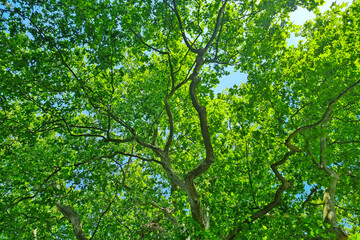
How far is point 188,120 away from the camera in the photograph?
550 inches

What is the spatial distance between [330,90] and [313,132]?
191cm

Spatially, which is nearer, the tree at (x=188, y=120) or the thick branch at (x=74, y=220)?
the tree at (x=188, y=120)

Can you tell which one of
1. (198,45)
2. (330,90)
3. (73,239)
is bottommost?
(73,239)

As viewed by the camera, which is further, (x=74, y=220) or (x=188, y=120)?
(x=188, y=120)

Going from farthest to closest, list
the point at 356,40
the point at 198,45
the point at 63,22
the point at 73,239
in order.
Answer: the point at 73,239
the point at 198,45
the point at 356,40
the point at 63,22

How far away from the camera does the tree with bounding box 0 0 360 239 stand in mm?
8383

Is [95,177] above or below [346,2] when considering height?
below

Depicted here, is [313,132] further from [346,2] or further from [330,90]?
[346,2]

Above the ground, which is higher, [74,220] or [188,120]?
[188,120]

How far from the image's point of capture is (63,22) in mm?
8039

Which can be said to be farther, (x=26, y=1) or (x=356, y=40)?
(x=356, y=40)

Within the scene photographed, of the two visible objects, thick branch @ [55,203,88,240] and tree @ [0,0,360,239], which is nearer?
tree @ [0,0,360,239]

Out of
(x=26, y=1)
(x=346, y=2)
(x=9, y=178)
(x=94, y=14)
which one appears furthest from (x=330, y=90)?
(x=9, y=178)

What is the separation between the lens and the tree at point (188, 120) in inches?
330
